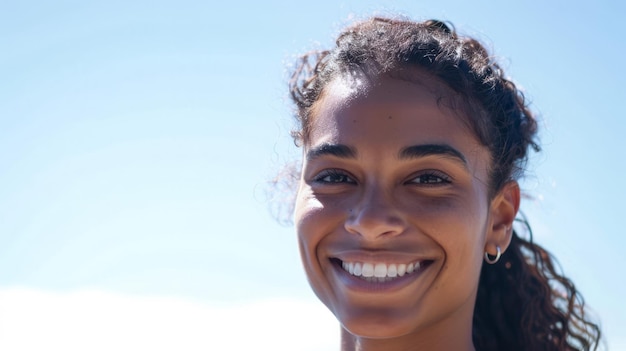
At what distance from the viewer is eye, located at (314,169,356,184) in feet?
12.1

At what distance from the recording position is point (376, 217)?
3.47 metres

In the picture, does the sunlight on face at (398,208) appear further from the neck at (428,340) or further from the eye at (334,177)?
the neck at (428,340)

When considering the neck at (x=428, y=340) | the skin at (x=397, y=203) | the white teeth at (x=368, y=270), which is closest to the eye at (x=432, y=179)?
the skin at (x=397, y=203)

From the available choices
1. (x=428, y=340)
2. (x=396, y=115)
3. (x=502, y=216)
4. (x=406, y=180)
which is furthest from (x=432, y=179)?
(x=428, y=340)

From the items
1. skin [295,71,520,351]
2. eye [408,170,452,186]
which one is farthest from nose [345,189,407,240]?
eye [408,170,452,186]

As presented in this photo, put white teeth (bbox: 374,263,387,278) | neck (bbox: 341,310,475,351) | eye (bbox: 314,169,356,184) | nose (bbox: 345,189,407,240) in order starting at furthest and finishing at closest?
neck (bbox: 341,310,475,351) → eye (bbox: 314,169,356,184) → white teeth (bbox: 374,263,387,278) → nose (bbox: 345,189,407,240)

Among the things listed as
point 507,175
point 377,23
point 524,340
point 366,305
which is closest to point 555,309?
point 524,340

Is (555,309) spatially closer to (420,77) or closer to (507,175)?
(507,175)

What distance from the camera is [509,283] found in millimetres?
4410

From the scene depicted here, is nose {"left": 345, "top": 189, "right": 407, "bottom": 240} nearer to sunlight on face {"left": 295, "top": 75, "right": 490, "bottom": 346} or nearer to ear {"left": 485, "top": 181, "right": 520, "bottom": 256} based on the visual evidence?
sunlight on face {"left": 295, "top": 75, "right": 490, "bottom": 346}

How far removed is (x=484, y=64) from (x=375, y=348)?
139 centimetres

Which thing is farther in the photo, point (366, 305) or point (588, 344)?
point (588, 344)

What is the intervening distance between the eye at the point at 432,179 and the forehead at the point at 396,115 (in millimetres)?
136

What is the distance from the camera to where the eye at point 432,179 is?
3613mm
